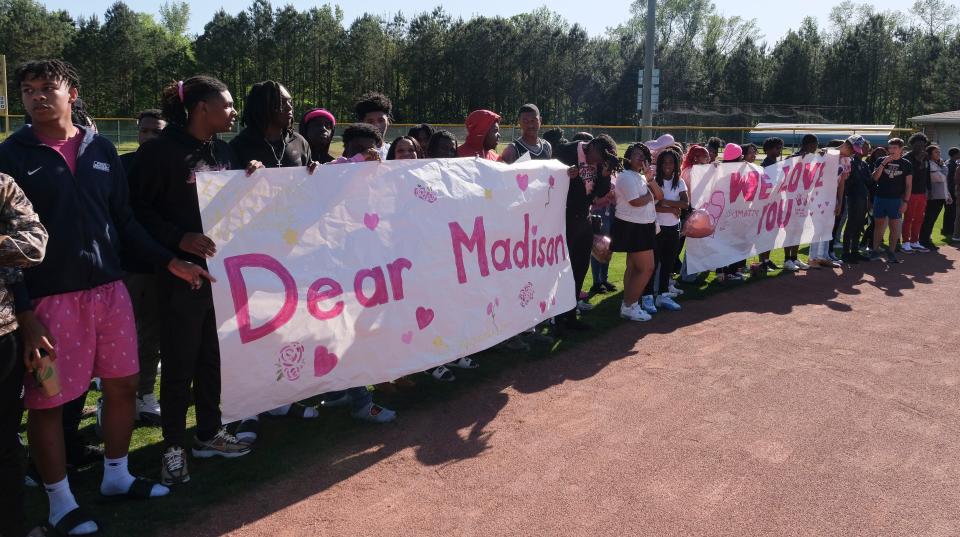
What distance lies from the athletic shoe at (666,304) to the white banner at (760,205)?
0.77 meters

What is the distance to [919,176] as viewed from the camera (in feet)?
41.2

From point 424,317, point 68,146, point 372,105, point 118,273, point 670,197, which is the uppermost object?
point 372,105

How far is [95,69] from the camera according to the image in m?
51.3

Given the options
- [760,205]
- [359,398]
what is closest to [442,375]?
[359,398]

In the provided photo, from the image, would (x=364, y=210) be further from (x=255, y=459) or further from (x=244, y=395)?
(x=255, y=459)

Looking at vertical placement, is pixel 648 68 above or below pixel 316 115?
above

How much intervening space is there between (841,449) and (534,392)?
2116 millimetres

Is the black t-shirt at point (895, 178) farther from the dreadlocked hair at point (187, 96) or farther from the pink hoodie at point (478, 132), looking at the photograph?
the dreadlocked hair at point (187, 96)

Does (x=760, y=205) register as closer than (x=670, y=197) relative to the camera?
No

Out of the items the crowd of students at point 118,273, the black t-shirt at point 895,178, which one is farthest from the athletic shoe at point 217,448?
the black t-shirt at point 895,178

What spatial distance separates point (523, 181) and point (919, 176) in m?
9.75

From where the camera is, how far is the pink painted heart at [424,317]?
4969 mm

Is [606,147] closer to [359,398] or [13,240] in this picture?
[359,398]

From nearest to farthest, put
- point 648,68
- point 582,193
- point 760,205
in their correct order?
1. point 582,193
2. point 760,205
3. point 648,68
